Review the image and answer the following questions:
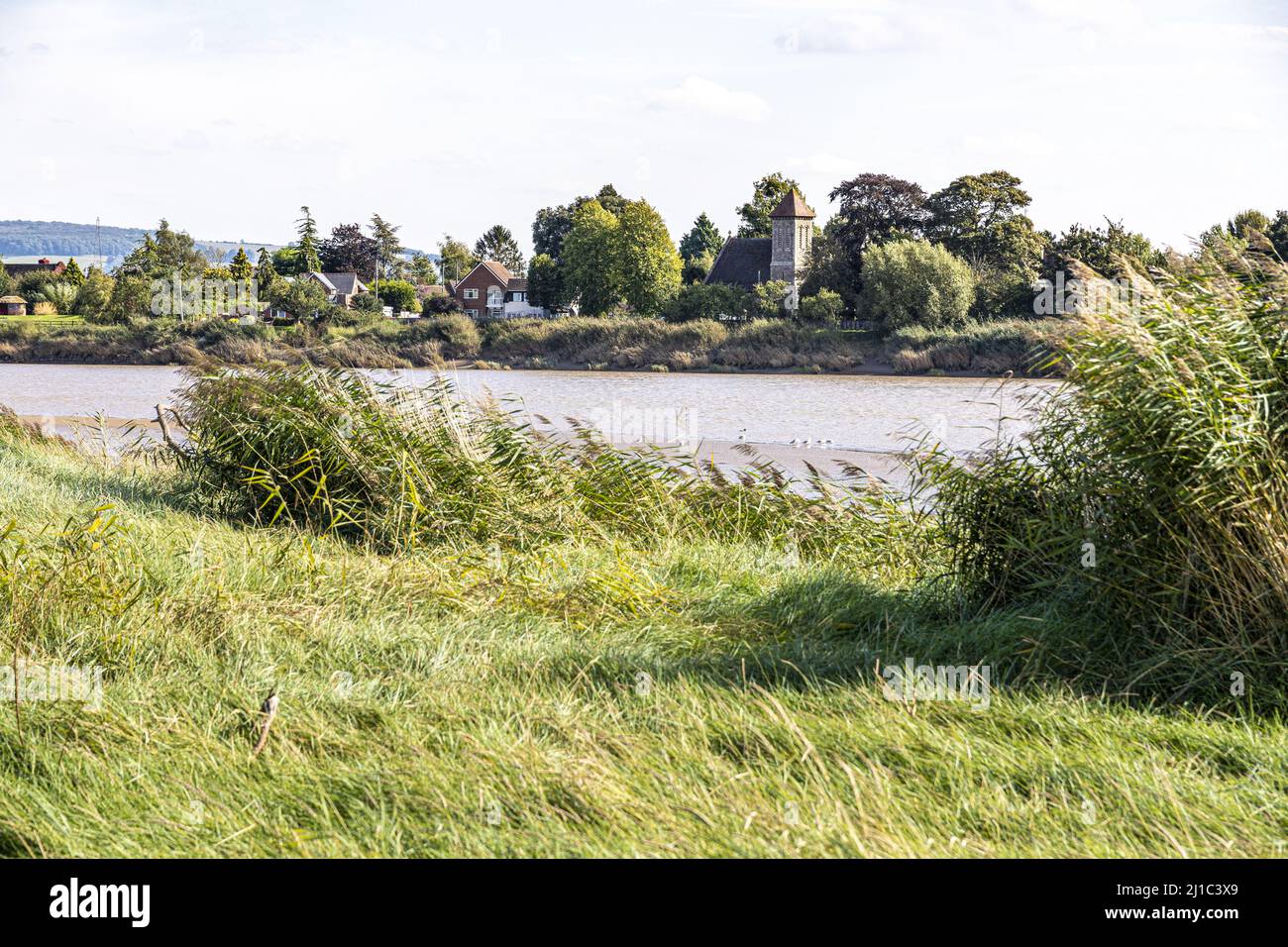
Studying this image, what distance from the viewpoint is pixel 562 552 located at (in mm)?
6820

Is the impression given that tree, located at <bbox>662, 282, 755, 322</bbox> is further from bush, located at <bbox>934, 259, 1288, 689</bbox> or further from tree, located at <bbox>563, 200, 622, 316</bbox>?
bush, located at <bbox>934, 259, 1288, 689</bbox>

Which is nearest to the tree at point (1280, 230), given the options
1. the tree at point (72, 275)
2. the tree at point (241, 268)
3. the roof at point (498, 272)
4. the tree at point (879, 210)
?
the tree at point (879, 210)

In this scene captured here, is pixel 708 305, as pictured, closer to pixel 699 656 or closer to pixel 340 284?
pixel 340 284

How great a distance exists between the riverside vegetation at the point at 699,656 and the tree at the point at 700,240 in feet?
309

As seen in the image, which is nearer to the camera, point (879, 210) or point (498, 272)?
point (879, 210)

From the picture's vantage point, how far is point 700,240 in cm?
10012

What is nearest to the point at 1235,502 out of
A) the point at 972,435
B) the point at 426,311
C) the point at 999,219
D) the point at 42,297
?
the point at 972,435

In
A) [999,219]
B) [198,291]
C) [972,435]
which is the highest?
[999,219]

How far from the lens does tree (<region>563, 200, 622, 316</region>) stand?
63.2 m

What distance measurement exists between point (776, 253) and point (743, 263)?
2286 mm

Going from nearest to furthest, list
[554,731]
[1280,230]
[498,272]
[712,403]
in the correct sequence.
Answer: [554,731] < [712,403] < [1280,230] < [498,272]

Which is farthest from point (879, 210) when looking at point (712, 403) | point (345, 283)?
point (345, 283)
